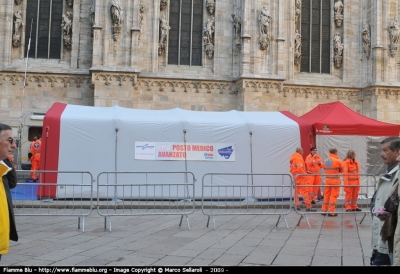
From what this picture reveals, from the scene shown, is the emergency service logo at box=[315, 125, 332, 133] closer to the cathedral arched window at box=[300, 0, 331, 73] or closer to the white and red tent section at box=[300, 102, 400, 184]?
the white and red tent section at box=[300, 102, 400, 184]

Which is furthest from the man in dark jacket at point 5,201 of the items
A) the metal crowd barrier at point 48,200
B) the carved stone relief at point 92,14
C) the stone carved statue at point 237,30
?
the stone carved statue at point 237,30

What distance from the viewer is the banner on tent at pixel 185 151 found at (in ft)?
42.3

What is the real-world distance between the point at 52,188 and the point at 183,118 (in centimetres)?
399

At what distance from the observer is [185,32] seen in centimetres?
2080

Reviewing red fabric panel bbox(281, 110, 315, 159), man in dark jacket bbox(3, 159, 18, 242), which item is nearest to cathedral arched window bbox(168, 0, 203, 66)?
red fabric panel bbox(281, 110, 315, 159)

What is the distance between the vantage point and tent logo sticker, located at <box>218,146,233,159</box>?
13.3 m

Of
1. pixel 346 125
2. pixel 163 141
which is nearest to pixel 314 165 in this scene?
pixel 346 125

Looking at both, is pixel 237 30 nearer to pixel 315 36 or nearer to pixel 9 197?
pixel 315 36

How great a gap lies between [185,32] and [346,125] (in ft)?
30.6

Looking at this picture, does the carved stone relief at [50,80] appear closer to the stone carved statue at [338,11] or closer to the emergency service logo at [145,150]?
the emergency service logo at [145,150]

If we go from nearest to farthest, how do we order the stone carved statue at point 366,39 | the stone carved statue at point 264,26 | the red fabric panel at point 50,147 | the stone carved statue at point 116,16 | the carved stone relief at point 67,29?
1. the red fabric panel at point 50,147
2. the stone carved statue at point 116,16
3. the carved stone relief at point 67,29
4. the stone carved statue at point 264,26
5. the stone carved statue at point 366,39

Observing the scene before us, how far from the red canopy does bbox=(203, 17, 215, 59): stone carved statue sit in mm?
7153

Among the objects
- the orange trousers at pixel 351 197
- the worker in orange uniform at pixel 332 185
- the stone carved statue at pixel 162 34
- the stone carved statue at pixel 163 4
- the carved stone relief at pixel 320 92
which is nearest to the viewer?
the worker in orange uniform at pixel 332 185

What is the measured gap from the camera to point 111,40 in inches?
A: 738
